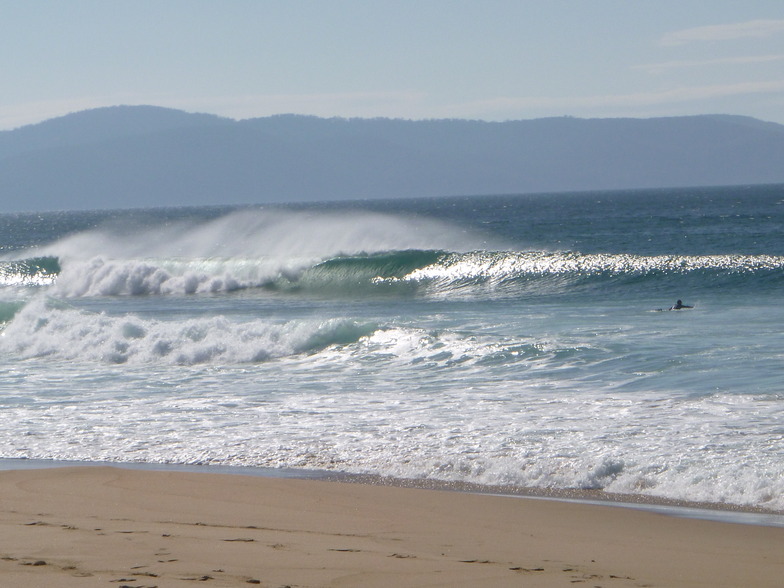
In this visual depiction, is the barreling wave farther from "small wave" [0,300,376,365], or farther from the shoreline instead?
the shoreline

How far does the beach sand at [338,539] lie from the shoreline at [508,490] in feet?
0.68

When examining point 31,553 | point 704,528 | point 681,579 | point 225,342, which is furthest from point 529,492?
point 225,342

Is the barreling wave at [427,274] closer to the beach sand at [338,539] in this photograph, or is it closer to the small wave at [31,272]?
the small wave at [31,272]

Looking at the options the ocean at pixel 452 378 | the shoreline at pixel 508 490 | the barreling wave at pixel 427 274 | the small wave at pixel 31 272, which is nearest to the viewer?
the shoreline at pixel 508 490

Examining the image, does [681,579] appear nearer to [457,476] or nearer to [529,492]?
[529,492]

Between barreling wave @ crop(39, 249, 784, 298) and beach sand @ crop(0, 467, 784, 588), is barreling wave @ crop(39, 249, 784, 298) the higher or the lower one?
the higher one

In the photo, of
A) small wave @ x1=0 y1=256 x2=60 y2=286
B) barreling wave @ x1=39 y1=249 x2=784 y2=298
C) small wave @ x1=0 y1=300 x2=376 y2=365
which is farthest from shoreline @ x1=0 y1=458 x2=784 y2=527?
small wave @ x1=0 y1=256 x2=60 y2=286

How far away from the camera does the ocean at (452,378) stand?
7961 mm

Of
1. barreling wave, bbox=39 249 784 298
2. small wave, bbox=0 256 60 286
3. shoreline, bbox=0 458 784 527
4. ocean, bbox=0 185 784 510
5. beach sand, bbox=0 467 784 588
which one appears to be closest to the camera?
beach sand, bbox=0 467 784 588

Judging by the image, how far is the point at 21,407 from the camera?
11117mm

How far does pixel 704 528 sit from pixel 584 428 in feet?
9.09

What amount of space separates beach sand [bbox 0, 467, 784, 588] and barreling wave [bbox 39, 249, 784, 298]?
17.3 meters

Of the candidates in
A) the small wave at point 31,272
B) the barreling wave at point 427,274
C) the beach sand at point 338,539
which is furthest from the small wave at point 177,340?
the small wave at point 31,272

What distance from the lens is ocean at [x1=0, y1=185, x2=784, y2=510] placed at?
7.96 meters
